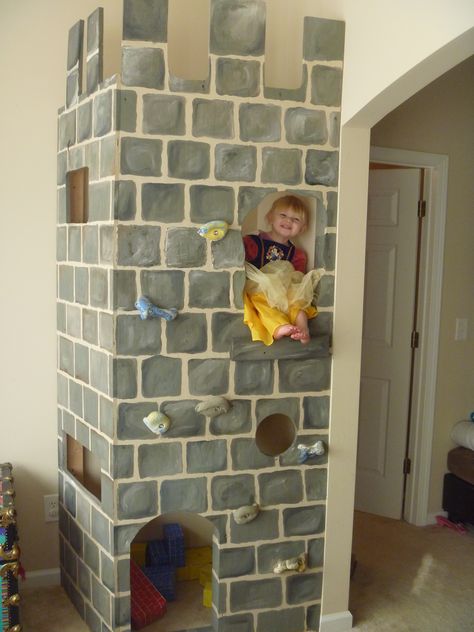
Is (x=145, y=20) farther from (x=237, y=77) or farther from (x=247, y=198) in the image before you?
(x=247, y=198)

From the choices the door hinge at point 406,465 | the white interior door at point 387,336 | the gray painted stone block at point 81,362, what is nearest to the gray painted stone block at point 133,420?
the gray painted stone block at point 81,362

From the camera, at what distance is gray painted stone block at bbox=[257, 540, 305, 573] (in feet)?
8.03

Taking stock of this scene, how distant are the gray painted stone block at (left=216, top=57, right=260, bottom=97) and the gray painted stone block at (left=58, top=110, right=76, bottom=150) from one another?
0.63 m

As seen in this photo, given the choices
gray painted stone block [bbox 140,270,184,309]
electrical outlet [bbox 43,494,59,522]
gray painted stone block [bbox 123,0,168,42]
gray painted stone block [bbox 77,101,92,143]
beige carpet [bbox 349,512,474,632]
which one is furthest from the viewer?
electrical outlet [bbox 43,494,59,522]

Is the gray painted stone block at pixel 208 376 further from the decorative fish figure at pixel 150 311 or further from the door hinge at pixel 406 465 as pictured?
the door hinge at pixel 406 465

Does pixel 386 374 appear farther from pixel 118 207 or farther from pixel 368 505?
pixel 118 207

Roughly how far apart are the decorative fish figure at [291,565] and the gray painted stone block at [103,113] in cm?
174

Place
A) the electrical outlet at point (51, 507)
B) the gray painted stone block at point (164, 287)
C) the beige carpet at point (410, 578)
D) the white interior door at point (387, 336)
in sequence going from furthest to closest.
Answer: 1. the white interior door at point (387, 336)
2. the electrical outlet at point (51, 507)
3. the beige carpet at point (410, 578)
4. the gray painted stone block at point (164, 287)

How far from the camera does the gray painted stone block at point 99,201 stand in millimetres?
2197

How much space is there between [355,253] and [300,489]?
3.11 feet

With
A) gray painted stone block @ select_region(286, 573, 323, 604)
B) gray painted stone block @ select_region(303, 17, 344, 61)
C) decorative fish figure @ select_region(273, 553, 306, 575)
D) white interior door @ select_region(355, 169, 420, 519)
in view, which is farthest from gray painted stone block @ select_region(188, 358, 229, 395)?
white interior door @ select_region(355, 169, 420, 519)

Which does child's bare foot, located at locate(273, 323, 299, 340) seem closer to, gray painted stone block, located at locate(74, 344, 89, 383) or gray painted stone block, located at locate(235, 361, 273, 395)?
gray painted stone block, located at locate(235, 361, 273, 395)

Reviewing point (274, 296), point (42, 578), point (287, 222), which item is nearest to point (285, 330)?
point (274, 296)

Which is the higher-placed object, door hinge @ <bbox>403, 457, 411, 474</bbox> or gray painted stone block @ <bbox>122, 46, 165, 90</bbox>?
gray painted stone block @ <bbox>122, 46, 165, 90</bbox>
